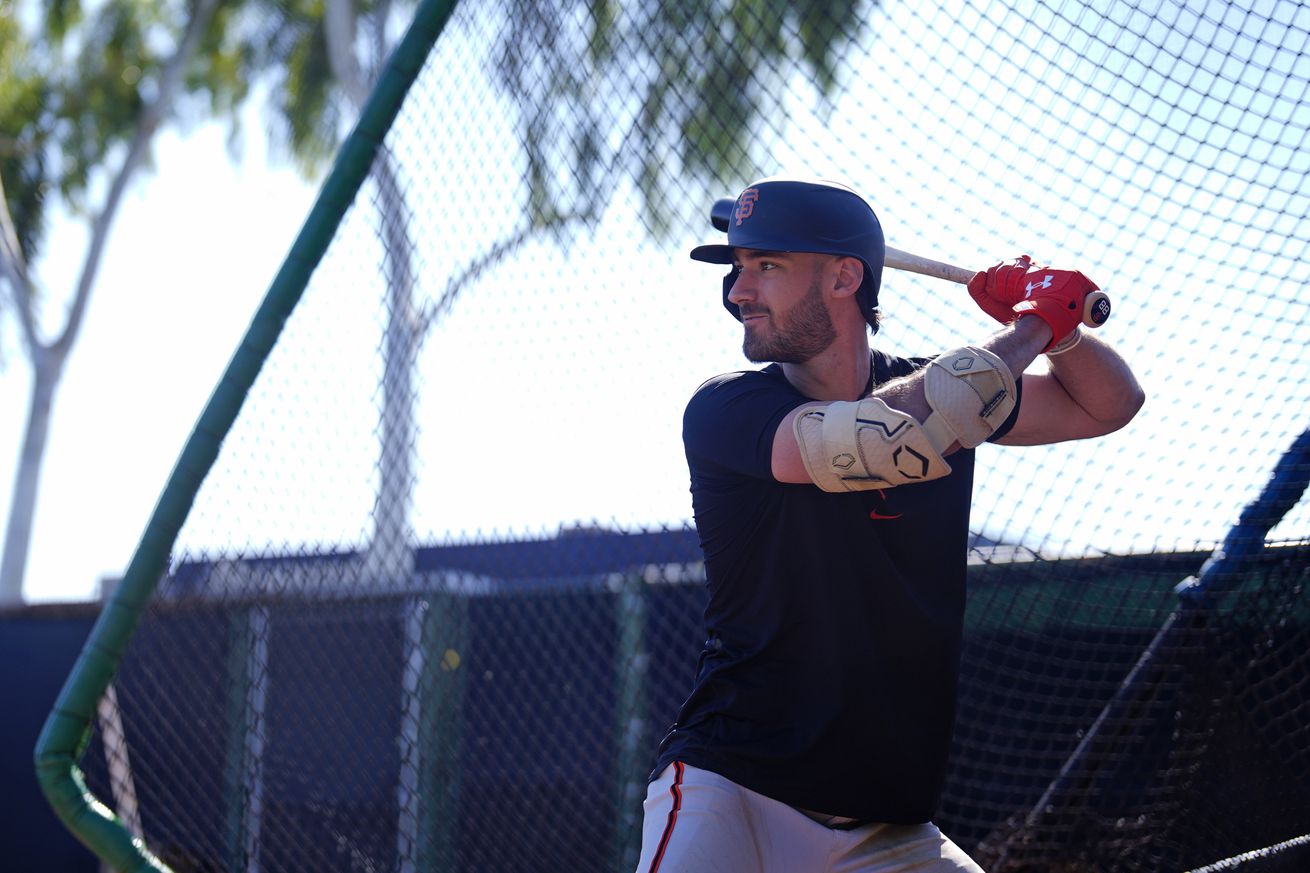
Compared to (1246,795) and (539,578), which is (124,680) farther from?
(1246,795)

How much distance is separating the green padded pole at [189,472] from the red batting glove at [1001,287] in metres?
1.78

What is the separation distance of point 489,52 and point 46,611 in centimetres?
413

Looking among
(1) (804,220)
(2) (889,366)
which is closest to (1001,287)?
(2) (889,366)

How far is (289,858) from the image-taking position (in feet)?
13.9

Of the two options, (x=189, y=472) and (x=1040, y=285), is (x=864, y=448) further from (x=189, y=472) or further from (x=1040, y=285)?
(x=189, y=472)

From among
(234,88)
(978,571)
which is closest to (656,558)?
(978,571)

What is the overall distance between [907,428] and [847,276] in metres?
0.51

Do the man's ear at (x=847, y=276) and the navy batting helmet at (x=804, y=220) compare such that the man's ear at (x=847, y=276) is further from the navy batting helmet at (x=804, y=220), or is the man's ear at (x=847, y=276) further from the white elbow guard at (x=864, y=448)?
the white elbow guard at (x=864, y=448)

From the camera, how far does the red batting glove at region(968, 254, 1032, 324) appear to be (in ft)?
8.67

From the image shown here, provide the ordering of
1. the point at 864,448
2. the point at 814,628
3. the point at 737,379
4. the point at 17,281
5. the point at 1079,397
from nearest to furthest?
the point at 864,448
the point at 814,628
the point at 737,379
the point at 1079,397
the point at 17,281

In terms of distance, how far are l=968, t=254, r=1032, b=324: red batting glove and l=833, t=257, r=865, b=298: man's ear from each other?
274 mm

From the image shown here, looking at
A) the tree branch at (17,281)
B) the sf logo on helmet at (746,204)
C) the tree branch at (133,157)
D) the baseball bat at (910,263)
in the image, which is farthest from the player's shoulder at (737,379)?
the tree branch at (133,157)

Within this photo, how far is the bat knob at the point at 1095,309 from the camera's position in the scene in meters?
2.49

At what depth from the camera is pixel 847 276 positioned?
263 cm
